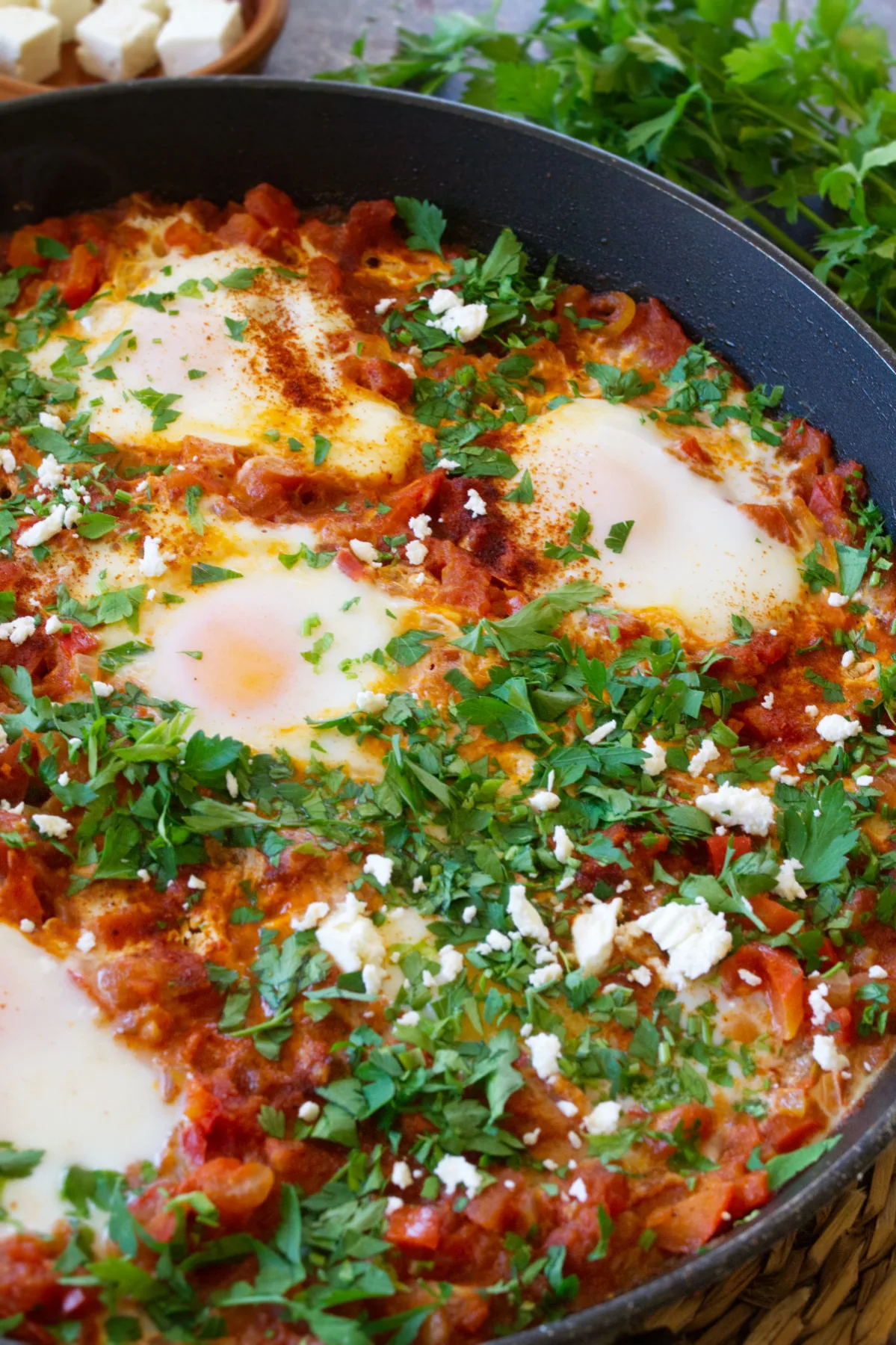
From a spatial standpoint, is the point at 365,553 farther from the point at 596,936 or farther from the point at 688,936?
the point at 688,936

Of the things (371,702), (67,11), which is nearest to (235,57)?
(67,11)

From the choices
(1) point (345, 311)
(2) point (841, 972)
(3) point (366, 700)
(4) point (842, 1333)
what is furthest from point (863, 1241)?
(1) point (345, 311)

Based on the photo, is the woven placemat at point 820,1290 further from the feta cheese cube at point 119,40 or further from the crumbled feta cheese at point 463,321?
the feta cheese cube at point 119,40

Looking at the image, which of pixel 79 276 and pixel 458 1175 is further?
pixel 79 276

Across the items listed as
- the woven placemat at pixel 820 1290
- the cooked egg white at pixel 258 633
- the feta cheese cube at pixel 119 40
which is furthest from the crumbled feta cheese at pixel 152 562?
the feta cheese cube at pixel 119 40

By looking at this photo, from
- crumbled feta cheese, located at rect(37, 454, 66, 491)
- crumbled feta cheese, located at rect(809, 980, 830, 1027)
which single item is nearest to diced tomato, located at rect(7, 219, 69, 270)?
crumbled feta cheese, located at rect(37, 454, 66, 491)

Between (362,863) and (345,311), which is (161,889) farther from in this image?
(345,311)
